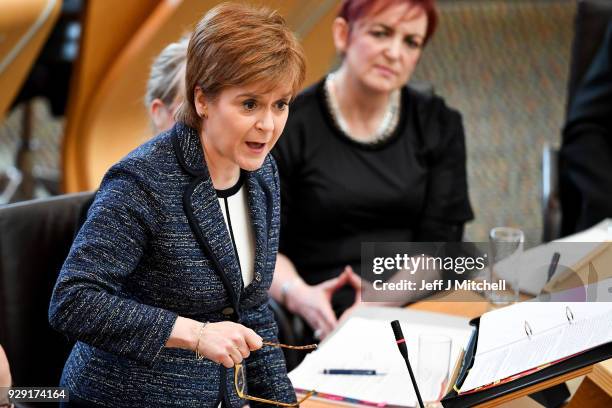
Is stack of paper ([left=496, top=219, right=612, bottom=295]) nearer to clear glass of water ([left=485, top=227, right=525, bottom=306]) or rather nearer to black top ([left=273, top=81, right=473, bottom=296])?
clear glass of water ([left=485, top=227, right=525, bottom=306])

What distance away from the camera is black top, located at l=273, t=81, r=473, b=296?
7.63 ft

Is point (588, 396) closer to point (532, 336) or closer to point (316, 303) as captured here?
point (532, 336)

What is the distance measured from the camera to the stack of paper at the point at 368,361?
5.28 ft

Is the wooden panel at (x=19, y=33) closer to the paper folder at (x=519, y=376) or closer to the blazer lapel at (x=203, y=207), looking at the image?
the blazer lapel at (x=203, y=207)

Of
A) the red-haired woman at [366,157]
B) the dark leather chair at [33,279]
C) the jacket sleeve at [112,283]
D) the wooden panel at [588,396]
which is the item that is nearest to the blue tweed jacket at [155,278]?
the jacket sleeve at [112,283]

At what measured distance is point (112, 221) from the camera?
127 cm

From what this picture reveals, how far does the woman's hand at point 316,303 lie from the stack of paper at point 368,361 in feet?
0.71

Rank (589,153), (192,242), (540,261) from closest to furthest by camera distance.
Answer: (192,242) < (540,261) < (589,153)

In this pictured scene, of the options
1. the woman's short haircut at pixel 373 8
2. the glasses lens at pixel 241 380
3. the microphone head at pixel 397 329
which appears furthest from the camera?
the woman's short haircut at pixel 373 8

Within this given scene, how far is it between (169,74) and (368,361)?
0.67 m

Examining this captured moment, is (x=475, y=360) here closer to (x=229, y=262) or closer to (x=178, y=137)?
(x=229, y=262)

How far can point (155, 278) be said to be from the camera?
1346 millimetres

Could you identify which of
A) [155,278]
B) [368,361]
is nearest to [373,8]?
[368,361]

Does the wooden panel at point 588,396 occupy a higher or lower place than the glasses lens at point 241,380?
lower
